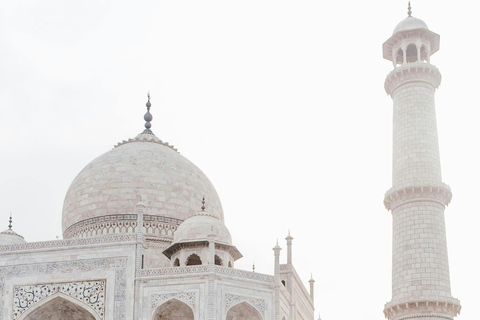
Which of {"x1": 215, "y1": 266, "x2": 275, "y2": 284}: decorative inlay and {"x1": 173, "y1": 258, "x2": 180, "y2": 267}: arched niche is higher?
{"x1": 173, "y1": 258, "x2": 180, "y2": 267}: arched niche

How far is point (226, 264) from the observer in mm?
19266

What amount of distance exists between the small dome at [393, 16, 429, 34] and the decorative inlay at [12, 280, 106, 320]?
30.4 ft

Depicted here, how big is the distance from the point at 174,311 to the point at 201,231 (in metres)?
1.97

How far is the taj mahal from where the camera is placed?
17.9 meters

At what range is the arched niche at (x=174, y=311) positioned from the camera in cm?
1798

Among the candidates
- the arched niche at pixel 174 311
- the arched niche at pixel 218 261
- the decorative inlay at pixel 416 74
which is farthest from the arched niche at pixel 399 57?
the arched niche at pixel 174 311

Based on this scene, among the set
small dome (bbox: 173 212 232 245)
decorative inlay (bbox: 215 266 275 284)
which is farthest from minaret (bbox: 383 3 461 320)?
small dome (bbox: 173 212 232 245)

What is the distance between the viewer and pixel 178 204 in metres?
22.2

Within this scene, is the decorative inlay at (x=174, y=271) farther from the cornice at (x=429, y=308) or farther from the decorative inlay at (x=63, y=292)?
the cornice at (x=429, y=308)

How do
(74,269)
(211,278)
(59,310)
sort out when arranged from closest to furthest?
(211,278) → (74,269) → (59,310)

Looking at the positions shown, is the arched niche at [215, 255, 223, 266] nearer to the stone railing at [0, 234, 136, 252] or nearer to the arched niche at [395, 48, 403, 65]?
the stone railing at [0, 234, 136, 252]

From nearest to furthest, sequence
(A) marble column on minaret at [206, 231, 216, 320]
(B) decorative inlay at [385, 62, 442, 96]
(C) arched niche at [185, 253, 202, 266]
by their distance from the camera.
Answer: (A) marble column on minaret at [206, 231, 216, 320]
(C) arched niche at [185, 253, 202, 266]
(B) decorative inlay at [385, 62, 442, 96]

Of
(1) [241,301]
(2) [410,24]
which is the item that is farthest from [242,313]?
(2) [410,24]

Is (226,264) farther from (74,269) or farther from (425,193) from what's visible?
(425,193)
